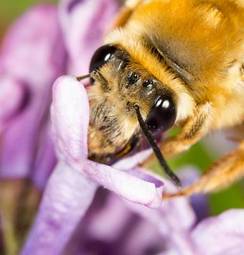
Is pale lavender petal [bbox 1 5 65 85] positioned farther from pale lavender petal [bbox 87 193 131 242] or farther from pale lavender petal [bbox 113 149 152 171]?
pale lavender petal [bbox 113 149 152 171]

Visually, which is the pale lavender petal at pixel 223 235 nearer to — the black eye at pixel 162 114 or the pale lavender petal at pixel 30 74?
the black eye at pixel 162 114

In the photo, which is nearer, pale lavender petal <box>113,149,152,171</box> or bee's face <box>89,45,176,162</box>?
bee's face <box>89,45,176,162</box>

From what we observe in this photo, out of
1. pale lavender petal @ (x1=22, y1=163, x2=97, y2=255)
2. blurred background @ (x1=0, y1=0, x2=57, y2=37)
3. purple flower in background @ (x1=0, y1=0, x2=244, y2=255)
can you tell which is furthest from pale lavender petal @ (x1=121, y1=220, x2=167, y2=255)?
blurred background @ (x1=0, y1=0, x2=57, y2=37)

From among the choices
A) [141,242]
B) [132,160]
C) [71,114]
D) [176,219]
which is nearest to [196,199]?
[141,242]

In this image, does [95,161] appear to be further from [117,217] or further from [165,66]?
[117,217]

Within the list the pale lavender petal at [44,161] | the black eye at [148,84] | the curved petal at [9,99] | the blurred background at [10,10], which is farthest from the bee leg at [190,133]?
the blurred background at [10,10]

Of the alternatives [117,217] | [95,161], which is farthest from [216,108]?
[117,217]
